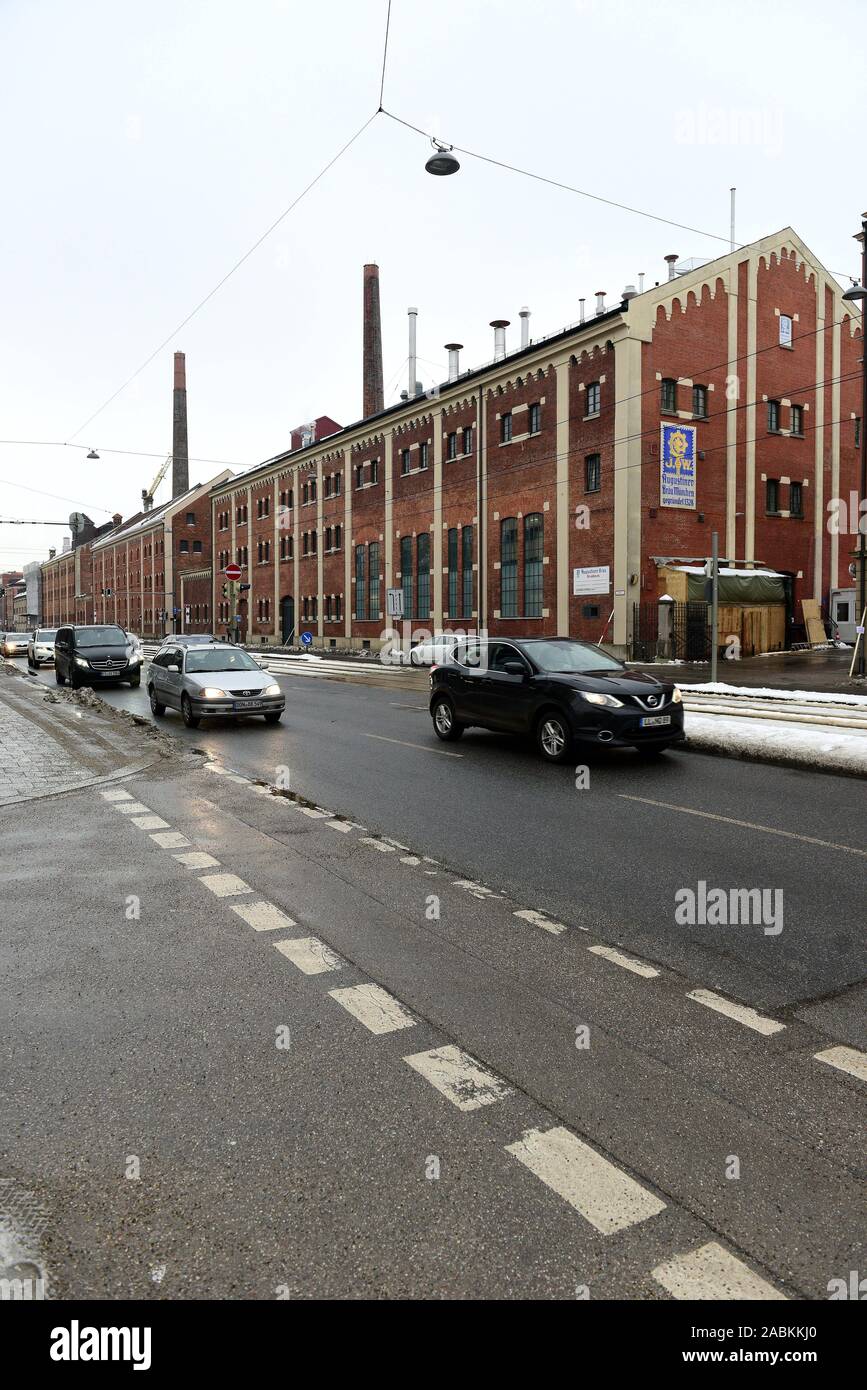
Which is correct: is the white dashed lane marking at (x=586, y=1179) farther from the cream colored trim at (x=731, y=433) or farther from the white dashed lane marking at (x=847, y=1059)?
the cream colored trim at (x=731, y=433)

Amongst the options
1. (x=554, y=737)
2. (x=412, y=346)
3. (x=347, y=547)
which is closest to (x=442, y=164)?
(x=554, y=737)

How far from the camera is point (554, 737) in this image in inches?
449

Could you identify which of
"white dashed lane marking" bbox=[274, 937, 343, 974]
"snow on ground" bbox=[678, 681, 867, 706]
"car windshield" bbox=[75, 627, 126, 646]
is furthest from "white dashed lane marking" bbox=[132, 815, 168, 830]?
"car windshield" bbox=[75, 627, 126, 646]

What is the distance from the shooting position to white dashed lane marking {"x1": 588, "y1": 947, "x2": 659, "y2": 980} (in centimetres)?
450

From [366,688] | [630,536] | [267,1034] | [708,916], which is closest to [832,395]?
[630,536]

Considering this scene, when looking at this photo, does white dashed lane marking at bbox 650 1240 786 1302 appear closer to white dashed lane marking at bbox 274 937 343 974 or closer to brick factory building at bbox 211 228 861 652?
white dashed lane marking at bbox 274 937 343 974

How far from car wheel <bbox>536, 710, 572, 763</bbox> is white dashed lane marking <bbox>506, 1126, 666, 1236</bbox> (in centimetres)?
829

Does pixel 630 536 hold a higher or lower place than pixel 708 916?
higher

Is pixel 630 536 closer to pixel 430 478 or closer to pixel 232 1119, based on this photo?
pixel 430 478

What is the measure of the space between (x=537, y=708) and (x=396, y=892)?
6.16 metres

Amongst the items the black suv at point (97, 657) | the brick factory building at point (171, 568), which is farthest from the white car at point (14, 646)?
the black suv at point (97, 657)

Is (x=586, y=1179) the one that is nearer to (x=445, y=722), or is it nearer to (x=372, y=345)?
(x=445, y=722)
